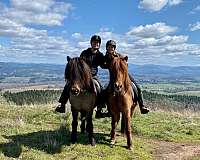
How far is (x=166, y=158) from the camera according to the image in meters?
10.2

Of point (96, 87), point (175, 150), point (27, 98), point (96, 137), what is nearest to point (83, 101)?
point (96, 87)

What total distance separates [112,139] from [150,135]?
9.63 feet

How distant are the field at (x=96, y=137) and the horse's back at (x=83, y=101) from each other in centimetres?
111

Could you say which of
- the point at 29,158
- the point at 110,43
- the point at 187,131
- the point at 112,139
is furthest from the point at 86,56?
the point at 187,131

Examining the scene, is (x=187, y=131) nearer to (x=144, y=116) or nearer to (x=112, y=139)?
(x=144, y=116)

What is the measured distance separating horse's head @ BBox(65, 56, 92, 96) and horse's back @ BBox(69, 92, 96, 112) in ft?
0.96

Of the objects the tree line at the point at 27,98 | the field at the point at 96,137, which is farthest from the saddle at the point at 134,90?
the tree line at the point at 27,98

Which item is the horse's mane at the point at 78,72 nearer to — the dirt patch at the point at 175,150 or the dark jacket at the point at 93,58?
the dark jacket at the point at 93,58

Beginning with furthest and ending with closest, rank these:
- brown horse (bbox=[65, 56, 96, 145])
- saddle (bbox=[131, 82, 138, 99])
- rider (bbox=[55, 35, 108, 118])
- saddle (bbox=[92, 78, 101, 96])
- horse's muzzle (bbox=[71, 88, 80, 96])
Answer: saddle (bbox=[131, 82, 138, 99]) < rider (bbox=[55, 35, 108, 118]) < saddle (bbox=[92, 78, 101, 96]) < brown horse (bbox=[65, 56, 96, 145]) < horse's muzzle (bbox=[71, 88, 80, 96])

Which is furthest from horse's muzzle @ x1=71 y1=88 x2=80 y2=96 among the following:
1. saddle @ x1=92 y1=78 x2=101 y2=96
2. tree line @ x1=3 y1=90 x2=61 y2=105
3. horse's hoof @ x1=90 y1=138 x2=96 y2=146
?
tree line @ x1=3 y1=90 x2=61 y2=105

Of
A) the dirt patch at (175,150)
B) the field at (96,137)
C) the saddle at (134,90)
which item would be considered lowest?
the dirt patch at (175,150)

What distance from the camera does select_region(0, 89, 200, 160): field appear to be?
9.27 metres

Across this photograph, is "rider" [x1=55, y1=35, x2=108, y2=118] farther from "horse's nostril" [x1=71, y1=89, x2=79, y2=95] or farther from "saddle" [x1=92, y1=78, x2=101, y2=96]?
"horse's nostril" [x1=71, y1=89, x2=79, y2=95]

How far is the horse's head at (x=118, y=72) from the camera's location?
9.21 metres
